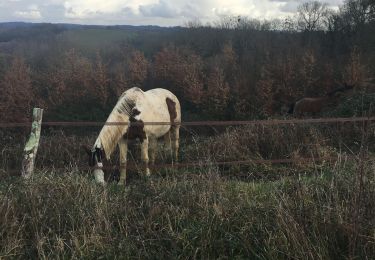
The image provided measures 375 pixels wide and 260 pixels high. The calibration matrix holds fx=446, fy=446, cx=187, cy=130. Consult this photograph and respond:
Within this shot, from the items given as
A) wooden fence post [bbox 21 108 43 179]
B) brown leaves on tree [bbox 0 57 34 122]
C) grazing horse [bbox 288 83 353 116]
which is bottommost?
brown leaves on tree [bbox 0 57 34 122]

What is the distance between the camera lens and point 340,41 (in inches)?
1444

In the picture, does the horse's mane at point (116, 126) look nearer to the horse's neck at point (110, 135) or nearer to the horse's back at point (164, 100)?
Result: the horse's neck at point (110, 135)

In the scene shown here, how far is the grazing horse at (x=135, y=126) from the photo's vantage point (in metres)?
7.20

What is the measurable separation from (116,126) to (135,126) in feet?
2.10

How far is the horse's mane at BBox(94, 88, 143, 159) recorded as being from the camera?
290 inches

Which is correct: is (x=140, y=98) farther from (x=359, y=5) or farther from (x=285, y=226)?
(x=359, y=5)

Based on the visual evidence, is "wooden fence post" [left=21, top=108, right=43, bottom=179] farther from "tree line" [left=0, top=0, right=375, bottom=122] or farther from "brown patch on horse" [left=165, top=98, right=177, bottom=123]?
"tree line" [left=0, top=0, right=375, bottom=122]

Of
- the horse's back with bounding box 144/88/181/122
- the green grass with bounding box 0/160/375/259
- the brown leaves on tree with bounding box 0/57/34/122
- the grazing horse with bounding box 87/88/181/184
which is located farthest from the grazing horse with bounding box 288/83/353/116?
the brown leaves on tree with bounding box 0/57/34/122

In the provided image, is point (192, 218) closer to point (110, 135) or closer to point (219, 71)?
point (110, 135)

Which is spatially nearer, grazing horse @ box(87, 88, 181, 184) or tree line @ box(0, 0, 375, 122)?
grazing horse @ box(87, 88, 181, 184)

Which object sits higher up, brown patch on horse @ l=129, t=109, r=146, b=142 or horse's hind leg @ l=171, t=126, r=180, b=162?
brown patch on horse @ l=129, t=109, r=146, b=142

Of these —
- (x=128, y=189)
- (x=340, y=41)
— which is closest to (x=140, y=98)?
(x=128, y=189)

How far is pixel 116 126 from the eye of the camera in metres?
7.72

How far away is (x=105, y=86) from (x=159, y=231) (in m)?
32.4
